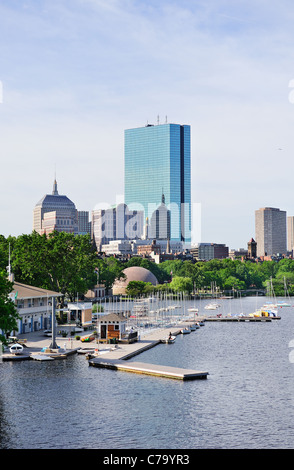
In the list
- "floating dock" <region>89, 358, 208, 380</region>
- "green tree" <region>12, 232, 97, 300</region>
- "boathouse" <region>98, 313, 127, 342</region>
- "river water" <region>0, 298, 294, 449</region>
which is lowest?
"river water" <region>0, 298, 294, 449</region>

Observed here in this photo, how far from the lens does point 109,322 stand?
89500 mm

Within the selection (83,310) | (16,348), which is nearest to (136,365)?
(16,348)

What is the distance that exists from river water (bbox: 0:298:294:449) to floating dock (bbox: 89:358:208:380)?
1.14 metres

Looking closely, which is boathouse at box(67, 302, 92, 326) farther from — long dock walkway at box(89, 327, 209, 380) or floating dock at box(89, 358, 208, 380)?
floating dock at box(89, 358, 208, 380)

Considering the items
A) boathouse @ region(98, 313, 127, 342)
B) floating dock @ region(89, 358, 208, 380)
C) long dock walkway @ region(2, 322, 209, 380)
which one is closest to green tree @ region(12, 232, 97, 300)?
long dock walkway @ region(2, 322, 209, 380)

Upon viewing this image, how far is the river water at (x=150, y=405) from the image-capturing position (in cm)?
4272

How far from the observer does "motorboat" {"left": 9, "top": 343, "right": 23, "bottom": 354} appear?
76.1 metres

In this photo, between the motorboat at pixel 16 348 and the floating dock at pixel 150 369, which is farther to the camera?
the motorboat at pixel 16 348

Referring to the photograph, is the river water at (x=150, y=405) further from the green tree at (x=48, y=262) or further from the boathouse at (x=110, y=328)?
the green tree at (x=48, y=262)

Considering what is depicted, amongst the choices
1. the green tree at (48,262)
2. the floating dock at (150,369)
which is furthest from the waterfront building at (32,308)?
the floating dock at (150,369)

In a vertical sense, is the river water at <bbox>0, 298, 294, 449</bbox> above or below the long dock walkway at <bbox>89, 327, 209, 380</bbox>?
below

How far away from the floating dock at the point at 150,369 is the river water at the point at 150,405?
3.73 feet
